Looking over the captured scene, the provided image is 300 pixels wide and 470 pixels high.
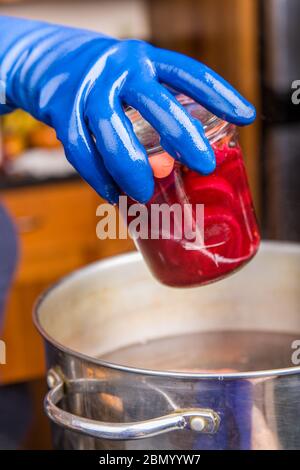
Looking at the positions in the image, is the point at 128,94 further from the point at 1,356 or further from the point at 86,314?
the point at 1,356

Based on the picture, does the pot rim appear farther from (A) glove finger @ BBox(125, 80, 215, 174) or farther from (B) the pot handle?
(A) glove finger @ BBox(125, 80, 215, 174)

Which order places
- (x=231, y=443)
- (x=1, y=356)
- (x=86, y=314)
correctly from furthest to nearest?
(x=1, y=356) → (x=86, y=314) → (x=231, y=443)

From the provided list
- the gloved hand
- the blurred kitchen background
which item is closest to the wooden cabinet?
the blurred kitchen background

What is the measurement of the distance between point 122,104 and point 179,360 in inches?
13.0

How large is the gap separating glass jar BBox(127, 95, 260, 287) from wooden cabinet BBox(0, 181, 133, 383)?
1364mm

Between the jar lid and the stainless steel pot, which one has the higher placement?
the jar lid

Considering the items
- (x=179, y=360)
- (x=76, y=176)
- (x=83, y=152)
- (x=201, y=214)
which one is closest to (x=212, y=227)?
(x=201, y=214)

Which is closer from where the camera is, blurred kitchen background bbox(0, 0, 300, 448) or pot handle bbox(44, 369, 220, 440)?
pot handle bbox(44, 369, 220, 440)

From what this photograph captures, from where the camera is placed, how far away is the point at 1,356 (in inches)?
39.6

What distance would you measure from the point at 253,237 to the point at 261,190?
51.3 inches

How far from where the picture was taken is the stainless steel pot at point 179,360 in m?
0.61

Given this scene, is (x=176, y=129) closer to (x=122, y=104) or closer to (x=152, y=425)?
(x=122, y=104)

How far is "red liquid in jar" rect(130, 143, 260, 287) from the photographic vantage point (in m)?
0.67
